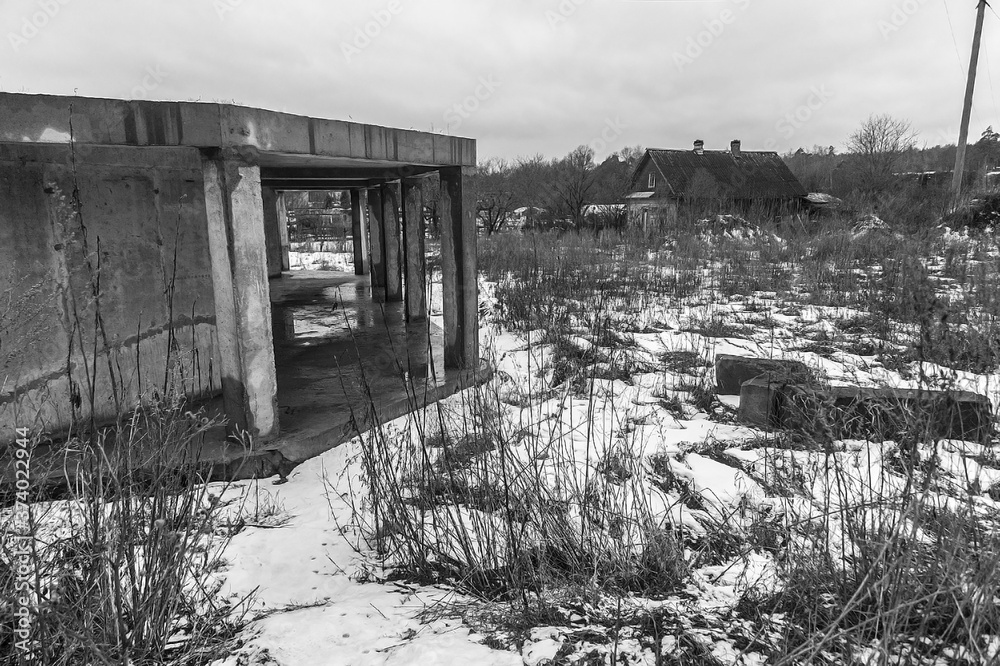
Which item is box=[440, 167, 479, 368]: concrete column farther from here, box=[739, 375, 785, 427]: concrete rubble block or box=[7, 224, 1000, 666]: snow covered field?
box=[739, 375, 785, 427]: concrete rubble block

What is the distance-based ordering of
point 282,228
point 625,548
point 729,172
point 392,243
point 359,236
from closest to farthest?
1. point 625,548
2. point 392,243
3. point 359,236
4. point 282,228
5. point 729,172

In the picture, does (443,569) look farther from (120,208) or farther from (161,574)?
(120,208)

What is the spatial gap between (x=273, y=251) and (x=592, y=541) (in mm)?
14243

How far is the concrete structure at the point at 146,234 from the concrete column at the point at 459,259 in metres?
0.02

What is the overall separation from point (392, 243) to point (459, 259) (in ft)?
16.2

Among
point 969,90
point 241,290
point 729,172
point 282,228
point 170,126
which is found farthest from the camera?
point 729,172

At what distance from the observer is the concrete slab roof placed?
367 centimetres

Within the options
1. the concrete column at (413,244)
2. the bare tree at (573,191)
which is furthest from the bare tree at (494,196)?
the concrete column at (413,244)

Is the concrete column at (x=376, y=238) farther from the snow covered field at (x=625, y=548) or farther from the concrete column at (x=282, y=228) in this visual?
the snow covered field at (x=625, y=548)

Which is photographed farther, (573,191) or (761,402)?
(573,191)

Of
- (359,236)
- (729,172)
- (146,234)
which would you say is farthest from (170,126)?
(729,172)

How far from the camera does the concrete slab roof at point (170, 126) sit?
3.67 meters

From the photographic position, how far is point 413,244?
29.6 feet

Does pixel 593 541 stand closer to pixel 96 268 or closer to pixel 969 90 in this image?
pixel 96 268
